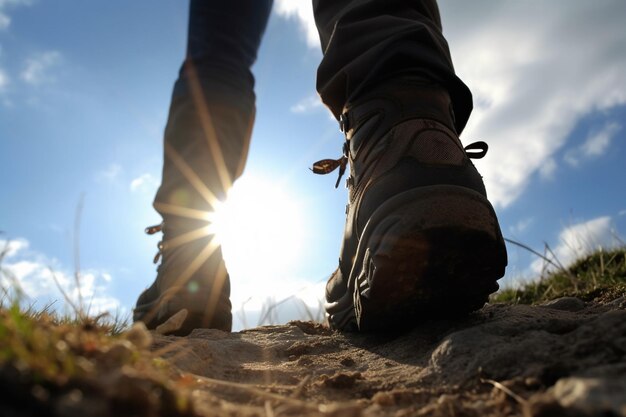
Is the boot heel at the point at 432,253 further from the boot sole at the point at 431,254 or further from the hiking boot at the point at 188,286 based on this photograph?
the hiking boot at the point at 188,286

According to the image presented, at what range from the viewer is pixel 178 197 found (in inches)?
102

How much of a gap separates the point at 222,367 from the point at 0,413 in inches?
33.9

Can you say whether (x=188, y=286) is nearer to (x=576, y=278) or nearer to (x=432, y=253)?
(x=432, y=253)

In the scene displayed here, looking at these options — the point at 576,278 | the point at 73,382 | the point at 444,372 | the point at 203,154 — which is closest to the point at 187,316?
the point at 203,154

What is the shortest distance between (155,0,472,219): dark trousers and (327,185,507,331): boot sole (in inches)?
21.0

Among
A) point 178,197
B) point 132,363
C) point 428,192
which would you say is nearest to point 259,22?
point 178,197

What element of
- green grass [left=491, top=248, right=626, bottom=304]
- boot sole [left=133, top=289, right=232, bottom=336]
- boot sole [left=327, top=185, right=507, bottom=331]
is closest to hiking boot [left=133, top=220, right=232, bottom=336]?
boot sole [left=133, top=289, right=232, bottom=336]

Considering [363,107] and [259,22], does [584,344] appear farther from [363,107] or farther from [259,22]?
[259,22]

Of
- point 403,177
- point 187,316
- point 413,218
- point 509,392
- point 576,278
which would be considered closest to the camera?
point 509,392

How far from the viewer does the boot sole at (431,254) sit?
4.04ft

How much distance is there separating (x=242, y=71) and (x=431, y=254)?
7.09 ft

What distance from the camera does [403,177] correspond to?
137cm

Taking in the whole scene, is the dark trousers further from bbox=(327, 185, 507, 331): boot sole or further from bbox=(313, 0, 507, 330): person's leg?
bbox=(327, 185, 507, 331): boot sole

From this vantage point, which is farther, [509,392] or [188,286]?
[188,286]
